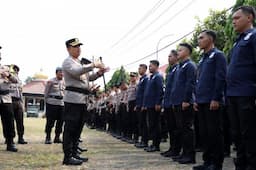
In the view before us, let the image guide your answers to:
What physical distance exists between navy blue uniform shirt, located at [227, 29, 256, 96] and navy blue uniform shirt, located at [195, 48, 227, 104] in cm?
56

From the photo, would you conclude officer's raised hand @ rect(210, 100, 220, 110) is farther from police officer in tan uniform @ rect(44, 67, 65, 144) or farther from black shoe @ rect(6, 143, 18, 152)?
police officer in tan uniform @ rect(44, 67, 65, 144)

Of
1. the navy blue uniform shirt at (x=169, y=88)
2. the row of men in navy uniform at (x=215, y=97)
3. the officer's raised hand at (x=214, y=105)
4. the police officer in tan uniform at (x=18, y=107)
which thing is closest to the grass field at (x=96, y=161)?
the row of men in navy uniform at (x=215, y=97)

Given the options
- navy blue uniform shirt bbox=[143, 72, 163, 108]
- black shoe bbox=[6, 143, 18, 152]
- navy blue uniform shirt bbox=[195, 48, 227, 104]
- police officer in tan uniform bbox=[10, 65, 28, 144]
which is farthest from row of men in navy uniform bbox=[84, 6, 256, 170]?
police officer in tan uniform bbox=[10, 65, 28, 144]

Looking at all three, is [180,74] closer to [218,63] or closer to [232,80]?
[218,63]

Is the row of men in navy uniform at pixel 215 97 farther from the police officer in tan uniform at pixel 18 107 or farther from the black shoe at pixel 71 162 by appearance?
the police officer in tan uniform at pixel 18 107

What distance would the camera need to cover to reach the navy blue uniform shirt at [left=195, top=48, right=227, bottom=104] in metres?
5.55

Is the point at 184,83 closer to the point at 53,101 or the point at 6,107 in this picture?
the point at 6,107

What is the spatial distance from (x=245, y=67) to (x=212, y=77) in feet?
3.01

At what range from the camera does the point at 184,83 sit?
7.14 metres

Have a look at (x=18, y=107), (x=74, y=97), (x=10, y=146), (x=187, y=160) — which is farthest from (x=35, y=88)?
(x=187, y=160)

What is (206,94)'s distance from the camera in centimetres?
573

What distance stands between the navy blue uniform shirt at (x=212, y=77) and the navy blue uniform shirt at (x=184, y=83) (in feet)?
2.83

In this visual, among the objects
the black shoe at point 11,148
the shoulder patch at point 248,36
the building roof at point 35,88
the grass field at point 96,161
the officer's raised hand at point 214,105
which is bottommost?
the grass field at point 96,161

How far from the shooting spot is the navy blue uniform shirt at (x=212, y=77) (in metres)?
5.55
